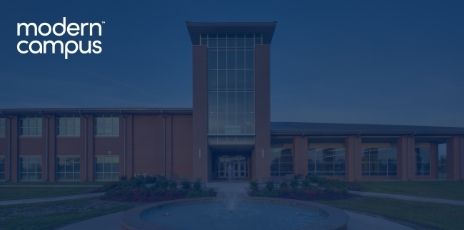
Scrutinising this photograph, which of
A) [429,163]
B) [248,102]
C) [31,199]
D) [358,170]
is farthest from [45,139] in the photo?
[429,163]

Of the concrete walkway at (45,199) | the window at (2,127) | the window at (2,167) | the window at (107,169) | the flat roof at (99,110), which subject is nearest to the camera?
the concrete walkway at (45,199)

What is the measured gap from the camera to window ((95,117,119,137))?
3678cm

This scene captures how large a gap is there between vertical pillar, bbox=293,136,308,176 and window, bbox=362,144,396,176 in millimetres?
7907

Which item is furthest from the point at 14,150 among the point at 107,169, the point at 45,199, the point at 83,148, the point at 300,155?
the point at 300,155

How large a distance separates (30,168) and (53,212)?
2312 cm

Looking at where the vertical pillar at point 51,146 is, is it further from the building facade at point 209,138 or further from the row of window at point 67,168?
the row of window at point 67,168

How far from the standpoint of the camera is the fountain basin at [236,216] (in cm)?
1124

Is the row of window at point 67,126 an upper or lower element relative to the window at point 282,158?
upper

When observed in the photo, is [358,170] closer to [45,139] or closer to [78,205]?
[78,205]

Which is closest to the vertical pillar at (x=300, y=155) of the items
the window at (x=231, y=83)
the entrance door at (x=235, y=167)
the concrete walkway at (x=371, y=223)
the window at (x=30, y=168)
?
the entrance door at (x=235, y=167)

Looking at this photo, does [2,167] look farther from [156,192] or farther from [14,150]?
[156,192]

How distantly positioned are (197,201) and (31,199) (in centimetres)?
1076

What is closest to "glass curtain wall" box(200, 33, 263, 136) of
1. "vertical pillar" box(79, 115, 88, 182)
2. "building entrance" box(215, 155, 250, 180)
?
"building entrance" box(215, 155, 250, 180)

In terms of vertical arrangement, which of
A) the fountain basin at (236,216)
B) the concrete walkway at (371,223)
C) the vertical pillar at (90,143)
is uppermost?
the vertical pillar at (90,143)
